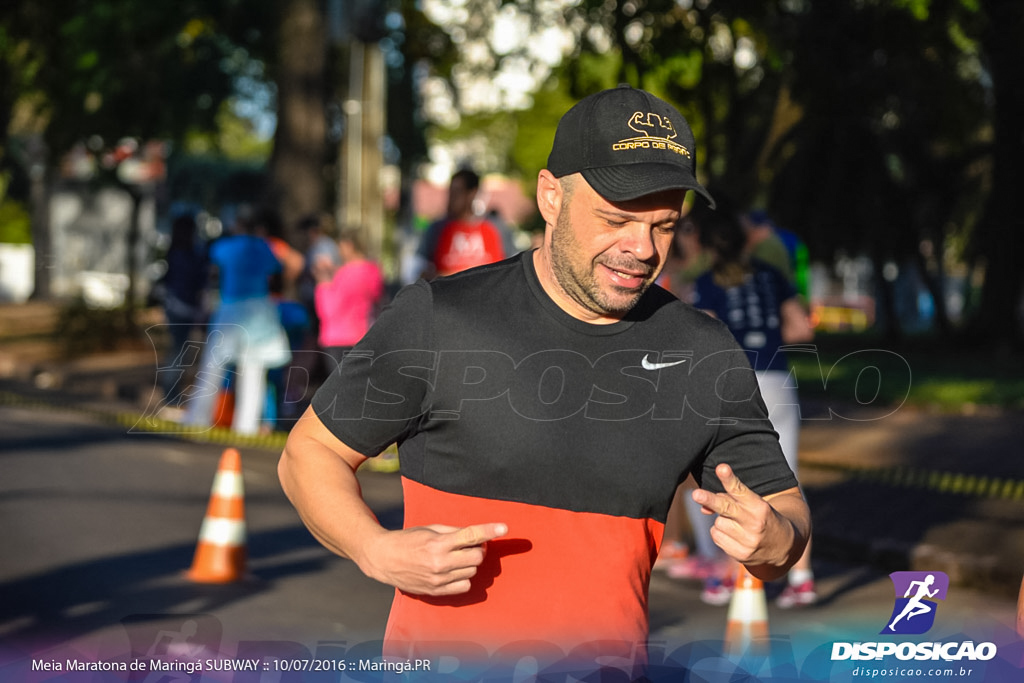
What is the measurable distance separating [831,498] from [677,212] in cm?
868

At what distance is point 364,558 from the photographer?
9.02 feet

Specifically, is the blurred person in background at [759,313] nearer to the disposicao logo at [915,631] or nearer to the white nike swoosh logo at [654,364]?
the disposicao logo at [915,631]

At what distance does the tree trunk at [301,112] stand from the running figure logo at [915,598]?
16562 millimetres

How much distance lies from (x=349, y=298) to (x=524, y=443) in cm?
916

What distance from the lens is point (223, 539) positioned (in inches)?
307

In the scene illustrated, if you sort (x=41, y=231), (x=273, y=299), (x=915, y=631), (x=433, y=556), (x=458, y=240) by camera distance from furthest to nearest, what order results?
1. (x=41, y=231)
2. (x=273, y=299)
3. (x=458, y=240)
4. (x=915, y=631)
5. (x=433, y=556)

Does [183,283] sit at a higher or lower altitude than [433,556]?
higher

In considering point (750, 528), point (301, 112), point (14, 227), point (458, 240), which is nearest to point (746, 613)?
point (750, 528)

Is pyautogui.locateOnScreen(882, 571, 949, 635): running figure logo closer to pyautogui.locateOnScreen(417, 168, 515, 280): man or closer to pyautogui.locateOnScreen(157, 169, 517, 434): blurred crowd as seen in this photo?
pyautogui.locateOnScreen(157, 169, 517, 434): blurred crowd

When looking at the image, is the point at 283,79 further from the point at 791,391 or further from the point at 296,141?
the point at 791,391

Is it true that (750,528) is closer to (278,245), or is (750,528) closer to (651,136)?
(651,136)

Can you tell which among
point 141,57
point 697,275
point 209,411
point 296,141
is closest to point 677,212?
point 697,275

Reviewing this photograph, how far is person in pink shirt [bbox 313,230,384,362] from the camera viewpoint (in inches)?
468

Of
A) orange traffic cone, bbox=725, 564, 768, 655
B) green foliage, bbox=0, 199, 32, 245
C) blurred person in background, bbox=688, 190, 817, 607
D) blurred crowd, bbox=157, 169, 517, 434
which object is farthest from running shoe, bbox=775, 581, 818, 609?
green foliage, bbox=0, 199, 32, 245
